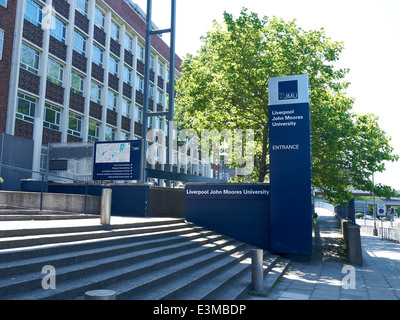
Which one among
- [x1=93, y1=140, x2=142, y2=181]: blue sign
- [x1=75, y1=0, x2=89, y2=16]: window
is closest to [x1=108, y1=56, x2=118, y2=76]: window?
[x1=75, y1=0, x2=89, y2=16]: window

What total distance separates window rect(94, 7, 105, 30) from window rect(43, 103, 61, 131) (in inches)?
396

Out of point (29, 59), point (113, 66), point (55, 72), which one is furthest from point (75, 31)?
point (29, 59)

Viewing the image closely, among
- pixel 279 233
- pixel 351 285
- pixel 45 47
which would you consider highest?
pixel 45 47

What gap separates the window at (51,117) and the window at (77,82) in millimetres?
2722

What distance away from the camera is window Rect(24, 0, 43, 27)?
75.9 ft

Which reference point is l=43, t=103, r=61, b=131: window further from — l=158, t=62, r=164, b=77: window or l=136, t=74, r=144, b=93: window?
l=158, t=62, r=164, b=77: window

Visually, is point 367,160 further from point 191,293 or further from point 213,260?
point 191,293

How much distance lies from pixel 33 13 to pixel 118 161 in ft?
47.4

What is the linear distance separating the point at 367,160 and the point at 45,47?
21.6 meters

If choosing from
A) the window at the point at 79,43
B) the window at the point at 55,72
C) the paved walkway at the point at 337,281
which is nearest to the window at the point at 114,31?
the window at the point at 79,43

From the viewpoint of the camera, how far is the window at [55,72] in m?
25.3

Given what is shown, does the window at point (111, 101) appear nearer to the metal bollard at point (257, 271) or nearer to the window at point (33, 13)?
the window at point (33, 13)
